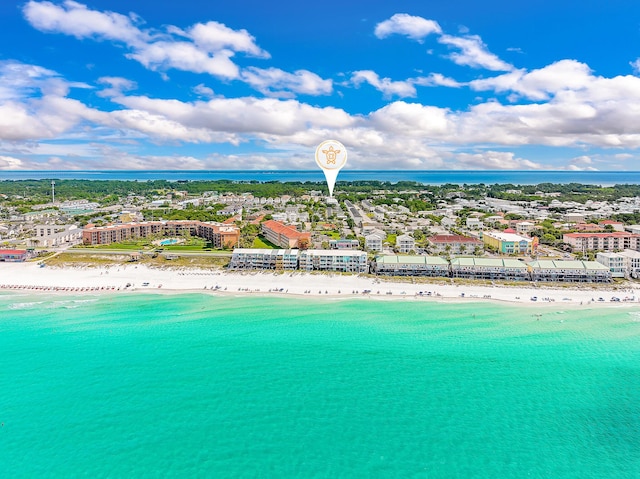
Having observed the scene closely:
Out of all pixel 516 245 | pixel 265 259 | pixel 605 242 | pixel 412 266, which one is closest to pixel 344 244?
pixel 265 259

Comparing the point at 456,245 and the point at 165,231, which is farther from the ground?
the point at 165,231

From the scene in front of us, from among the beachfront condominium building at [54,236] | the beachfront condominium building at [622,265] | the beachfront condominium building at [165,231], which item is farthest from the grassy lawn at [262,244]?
the beachfront condominium building at [622,265]

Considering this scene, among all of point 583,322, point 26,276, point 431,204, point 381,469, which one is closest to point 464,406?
point 381,469

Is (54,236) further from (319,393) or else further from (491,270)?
(491,270)

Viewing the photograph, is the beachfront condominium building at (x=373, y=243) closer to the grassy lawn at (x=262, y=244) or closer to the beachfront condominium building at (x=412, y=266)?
the beachfront condominium building at (x=412, y=266)

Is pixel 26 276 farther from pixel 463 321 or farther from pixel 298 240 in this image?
pixel 463 321

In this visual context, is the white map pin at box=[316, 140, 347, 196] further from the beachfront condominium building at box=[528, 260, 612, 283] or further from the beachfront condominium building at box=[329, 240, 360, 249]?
the beachfront condominium building at box=[329, 240, 360, 249]
